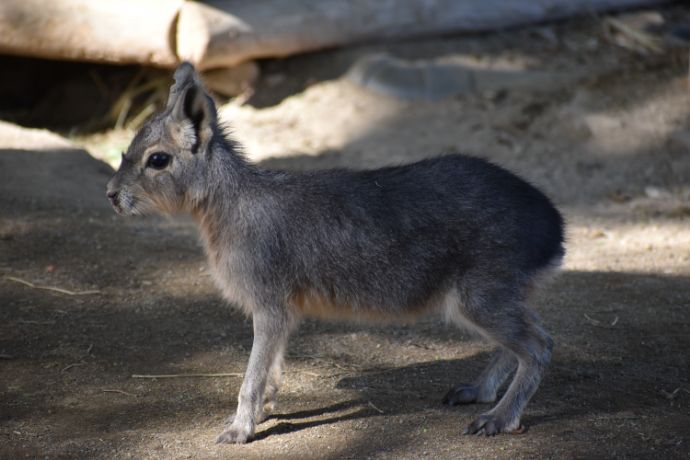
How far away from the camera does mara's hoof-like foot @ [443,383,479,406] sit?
483cm

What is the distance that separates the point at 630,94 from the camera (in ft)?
32.4

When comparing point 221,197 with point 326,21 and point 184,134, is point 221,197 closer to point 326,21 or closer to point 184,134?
point 184,134

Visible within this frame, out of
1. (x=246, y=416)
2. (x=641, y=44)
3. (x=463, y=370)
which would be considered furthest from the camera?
(x=641, y=44)

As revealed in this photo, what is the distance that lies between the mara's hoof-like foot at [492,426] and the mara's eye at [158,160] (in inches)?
79.6

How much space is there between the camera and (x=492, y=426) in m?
4.41

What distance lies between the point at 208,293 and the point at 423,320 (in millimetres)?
1495

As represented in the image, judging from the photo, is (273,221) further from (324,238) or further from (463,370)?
(463,370)

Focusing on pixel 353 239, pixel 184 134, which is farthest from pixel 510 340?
pixel 184 134

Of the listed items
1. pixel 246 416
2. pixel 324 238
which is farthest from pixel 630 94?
pixel 246 416

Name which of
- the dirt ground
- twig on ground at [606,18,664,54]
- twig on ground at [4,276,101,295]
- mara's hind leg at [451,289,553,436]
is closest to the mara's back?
mara's hind leg at [451,289,553,436]

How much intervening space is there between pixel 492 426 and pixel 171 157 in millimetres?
2088

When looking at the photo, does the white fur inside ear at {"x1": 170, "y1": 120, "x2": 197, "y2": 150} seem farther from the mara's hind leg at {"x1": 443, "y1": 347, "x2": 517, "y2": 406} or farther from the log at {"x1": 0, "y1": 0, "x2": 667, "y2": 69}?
the log at {"x1": 0, "y1": 0, "x2": 667, "y2": 69}

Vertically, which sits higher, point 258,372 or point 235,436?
point 258,372

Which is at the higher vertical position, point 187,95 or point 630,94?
point 187,95
